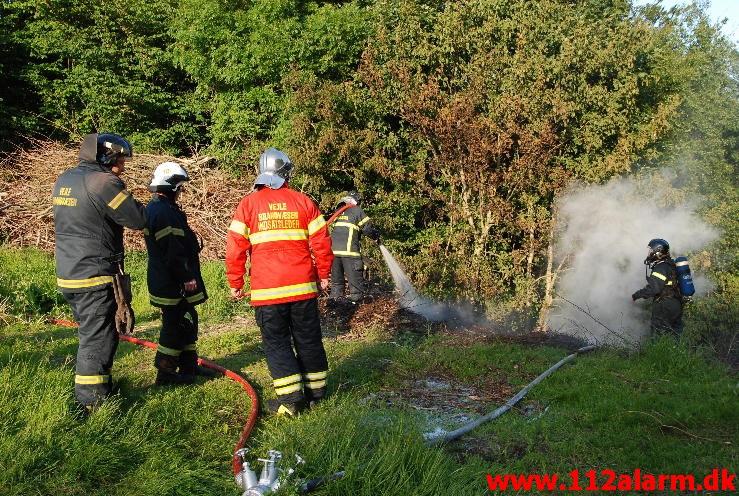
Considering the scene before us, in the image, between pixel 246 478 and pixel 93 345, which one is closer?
pixel 246 478

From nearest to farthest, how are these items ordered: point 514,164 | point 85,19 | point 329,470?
point 329,470 < point 514,164 < point 85,19

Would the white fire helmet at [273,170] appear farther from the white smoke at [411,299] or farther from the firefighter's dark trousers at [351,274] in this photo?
the firefighter's dark trousers at [351,274]

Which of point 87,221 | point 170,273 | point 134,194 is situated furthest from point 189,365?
point 134,194

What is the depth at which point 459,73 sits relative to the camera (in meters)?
13.0

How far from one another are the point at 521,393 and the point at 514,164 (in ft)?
24.5

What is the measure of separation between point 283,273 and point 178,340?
4.93ft

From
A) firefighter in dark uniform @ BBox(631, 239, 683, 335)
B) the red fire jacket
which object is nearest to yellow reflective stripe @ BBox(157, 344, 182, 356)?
the red fire jacket

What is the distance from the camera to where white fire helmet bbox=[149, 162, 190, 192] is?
5570mm

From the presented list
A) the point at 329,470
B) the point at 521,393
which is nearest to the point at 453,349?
the point at 521,393

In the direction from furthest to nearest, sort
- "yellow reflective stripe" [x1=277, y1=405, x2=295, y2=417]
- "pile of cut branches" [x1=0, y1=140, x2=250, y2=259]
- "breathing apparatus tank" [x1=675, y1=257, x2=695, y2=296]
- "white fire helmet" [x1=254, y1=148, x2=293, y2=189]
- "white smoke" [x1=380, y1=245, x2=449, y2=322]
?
"pile of cut branches" [x1=0, y1=140, x2=250, y2=259], "white smoke" [x1=380, y1=245, x2=449, y2=322], "breathing apparatus tank" [x1=675, y1=257, x2=695, y2=296], "white fire helmet" [x1=254, y1=148, x2=293, y2=189], "yellow reflective stripe" [x1=277, y1=405, x2=295, y2=417]

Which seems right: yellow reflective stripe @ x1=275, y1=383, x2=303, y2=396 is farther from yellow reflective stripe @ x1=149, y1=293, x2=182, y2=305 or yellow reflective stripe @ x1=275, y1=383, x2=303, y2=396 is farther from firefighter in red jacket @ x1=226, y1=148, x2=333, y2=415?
yellow reflective stripe @ x1=149, y1=293, x2=182, y2=305

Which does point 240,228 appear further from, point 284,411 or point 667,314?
point 667,314

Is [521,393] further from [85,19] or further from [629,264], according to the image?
[85,19]

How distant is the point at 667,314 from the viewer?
913 cm
